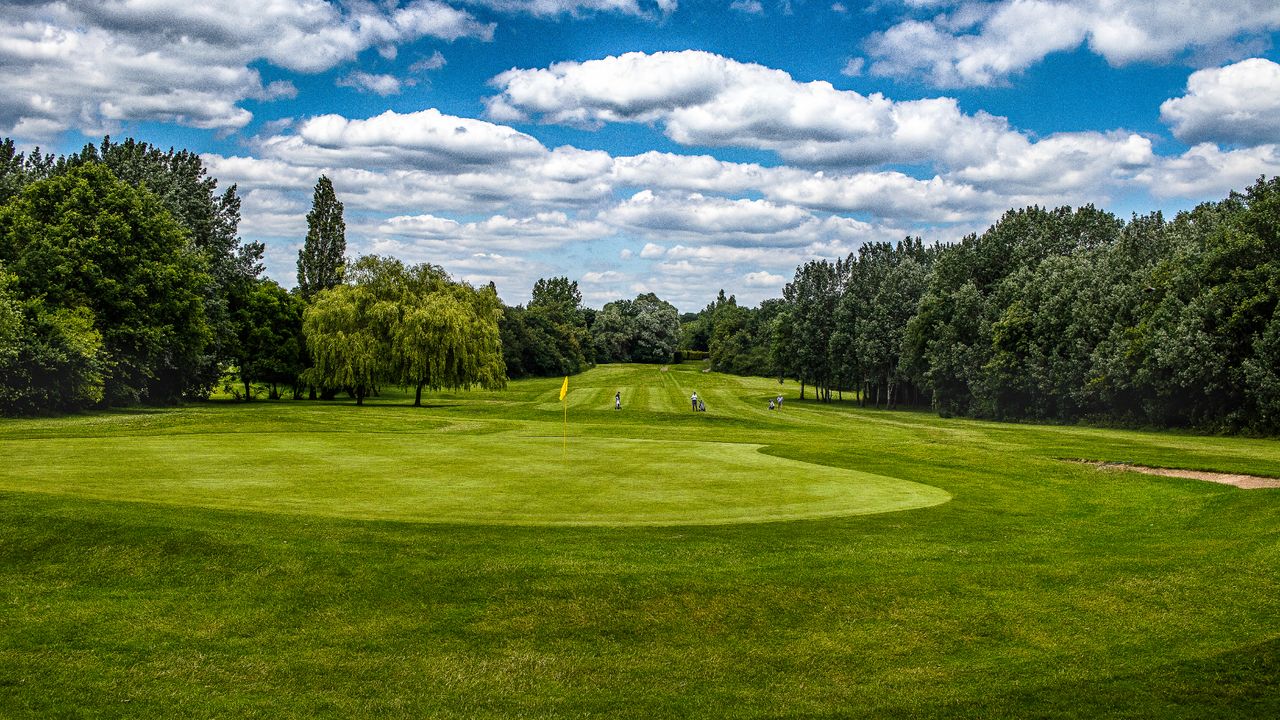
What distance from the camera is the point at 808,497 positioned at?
20969 mm

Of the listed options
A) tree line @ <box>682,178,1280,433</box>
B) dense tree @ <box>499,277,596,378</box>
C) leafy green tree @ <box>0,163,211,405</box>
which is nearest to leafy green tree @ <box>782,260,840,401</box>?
tree line @ <box>682,178,1280,433</box>

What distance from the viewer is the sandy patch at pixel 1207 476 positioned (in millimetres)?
Answer: 25172

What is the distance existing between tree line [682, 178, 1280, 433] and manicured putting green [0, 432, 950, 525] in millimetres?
36020

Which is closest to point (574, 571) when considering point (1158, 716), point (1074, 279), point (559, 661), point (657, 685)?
point (559, 661)

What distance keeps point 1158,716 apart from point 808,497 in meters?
12.7

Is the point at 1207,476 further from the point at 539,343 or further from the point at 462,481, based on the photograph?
the point at 539,343

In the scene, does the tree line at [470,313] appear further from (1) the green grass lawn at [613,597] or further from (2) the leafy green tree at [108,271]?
(1) the green grass lawn at [613,597]

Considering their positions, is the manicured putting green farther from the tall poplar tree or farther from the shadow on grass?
the tall poplar tree

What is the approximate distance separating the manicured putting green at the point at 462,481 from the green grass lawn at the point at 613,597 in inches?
6.6

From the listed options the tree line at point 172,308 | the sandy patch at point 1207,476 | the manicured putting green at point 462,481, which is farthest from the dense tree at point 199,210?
the sandy patch at point 1207,476

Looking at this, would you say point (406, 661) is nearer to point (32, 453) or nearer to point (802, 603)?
point (802, 603)

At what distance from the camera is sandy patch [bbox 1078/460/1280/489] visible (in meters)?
25.2

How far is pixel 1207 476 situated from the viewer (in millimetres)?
27312

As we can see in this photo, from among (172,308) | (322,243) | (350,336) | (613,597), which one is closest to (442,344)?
(350,336)
